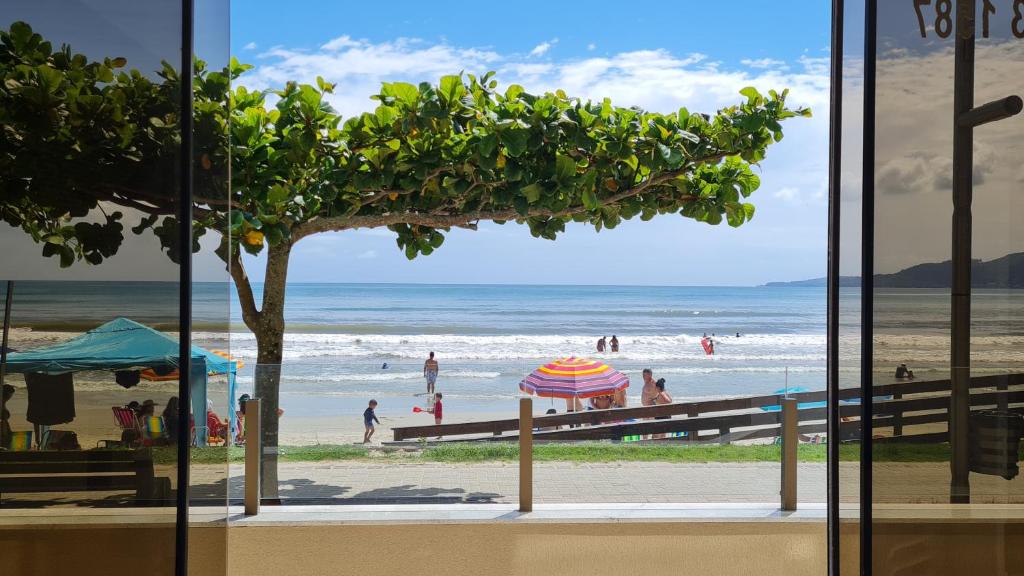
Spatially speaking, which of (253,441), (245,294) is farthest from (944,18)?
(245,294)

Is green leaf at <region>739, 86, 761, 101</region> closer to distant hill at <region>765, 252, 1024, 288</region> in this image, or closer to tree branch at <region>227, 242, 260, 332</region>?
tree branch at <region>227, 242, 260, 332</region>

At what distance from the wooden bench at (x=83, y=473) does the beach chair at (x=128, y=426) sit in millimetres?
15

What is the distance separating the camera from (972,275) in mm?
1120

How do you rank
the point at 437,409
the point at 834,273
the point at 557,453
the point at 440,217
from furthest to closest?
the point at 437,409 < the point at 440,217 < the point at 557,453 < the point at 834,273

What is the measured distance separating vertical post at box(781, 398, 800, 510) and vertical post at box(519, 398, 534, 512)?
52.2 inches

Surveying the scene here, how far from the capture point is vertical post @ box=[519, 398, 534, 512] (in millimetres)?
4145

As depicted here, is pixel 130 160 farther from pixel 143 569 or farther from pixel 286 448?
pixel 286 448

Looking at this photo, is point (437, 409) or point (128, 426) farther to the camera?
point (437, 409)

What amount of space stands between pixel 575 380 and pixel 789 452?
350 inches

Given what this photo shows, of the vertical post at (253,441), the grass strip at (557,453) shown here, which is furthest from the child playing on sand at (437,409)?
the vertical post at (253,441)

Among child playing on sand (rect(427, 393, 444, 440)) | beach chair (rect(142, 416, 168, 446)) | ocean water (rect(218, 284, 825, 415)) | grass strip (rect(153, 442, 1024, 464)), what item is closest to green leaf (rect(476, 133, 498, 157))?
grass strip (rect(153, 442, 1024, 464))

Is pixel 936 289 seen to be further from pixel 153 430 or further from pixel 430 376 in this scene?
pixel 430 376

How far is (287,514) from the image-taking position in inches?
156

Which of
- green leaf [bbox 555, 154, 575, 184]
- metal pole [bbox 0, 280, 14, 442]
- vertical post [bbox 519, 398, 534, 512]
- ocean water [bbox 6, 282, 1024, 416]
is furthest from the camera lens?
ocean water [bbox 6, 282, 1024, 416]
